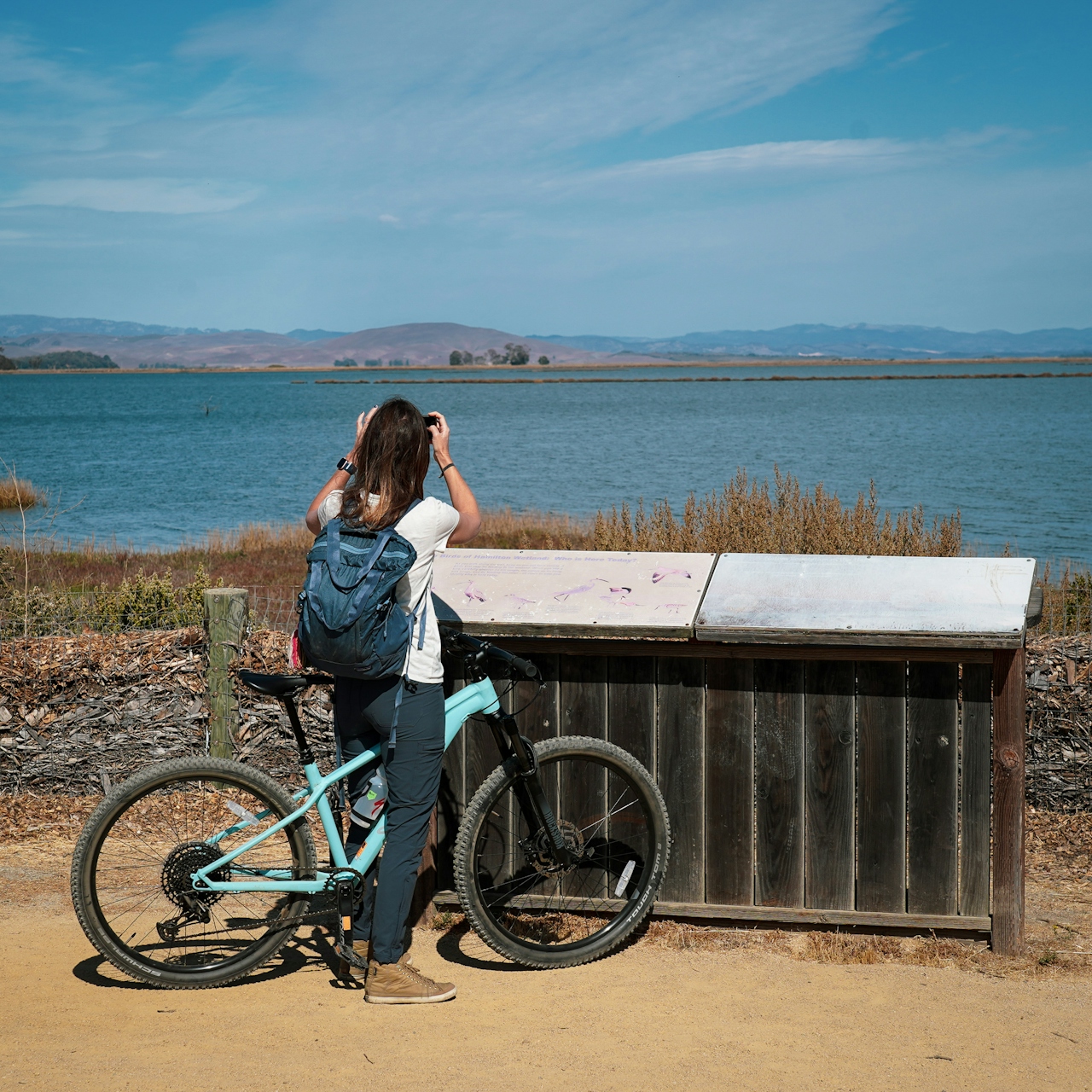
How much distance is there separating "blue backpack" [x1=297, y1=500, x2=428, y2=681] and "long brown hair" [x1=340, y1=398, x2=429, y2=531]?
0.06 m

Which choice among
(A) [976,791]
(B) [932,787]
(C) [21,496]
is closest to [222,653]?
(B) [932,787]

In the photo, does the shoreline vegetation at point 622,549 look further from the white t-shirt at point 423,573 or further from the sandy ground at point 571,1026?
the white t-shirt at point 423,573

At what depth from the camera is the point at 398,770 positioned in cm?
419

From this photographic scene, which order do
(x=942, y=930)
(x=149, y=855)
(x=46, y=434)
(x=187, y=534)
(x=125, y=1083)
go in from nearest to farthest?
(x=125, y=1083)
(x=942, y=930)
(x=149, y=855)
(x=187, y=534)
(x=46, y=434)

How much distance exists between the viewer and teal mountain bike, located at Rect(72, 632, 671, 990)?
13.7 feet

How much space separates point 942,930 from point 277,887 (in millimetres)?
2601

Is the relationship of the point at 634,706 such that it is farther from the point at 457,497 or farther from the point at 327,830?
the point at 327,830

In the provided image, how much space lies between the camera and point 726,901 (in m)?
4.83

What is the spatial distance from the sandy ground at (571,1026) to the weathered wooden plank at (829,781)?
1.05ft

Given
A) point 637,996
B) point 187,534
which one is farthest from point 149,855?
point 187,534

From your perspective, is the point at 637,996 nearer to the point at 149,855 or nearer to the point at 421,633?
the point at 421,633

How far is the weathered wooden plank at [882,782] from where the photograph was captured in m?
4.62

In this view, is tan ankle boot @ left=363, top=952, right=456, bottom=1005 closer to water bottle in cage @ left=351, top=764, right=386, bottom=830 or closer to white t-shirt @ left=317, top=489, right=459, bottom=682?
water bottle in cage @ left=351, top=764, right=386, bottom=830

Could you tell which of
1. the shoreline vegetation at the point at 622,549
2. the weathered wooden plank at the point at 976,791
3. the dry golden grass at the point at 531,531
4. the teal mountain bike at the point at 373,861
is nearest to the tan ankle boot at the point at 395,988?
the teal mountain bike at the point at 373,861
